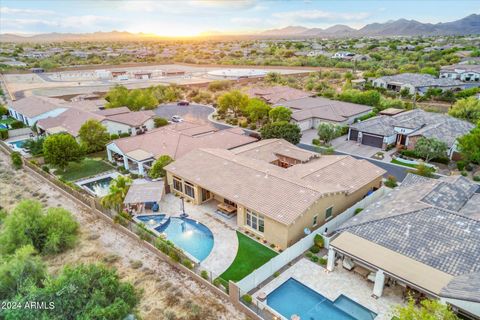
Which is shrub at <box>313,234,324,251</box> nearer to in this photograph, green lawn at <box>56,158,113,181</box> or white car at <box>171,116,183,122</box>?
green lawn at <box>56,158,113,181</box>

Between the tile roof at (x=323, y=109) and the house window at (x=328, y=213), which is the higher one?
the tile roof at (x=323, y=109)

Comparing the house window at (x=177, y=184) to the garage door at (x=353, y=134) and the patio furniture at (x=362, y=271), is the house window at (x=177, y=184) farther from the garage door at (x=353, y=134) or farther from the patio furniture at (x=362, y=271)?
the garage door at (x=353, y=134)

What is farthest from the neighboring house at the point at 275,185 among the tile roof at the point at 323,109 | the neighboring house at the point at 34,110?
the neighboring house at the point at 34,110

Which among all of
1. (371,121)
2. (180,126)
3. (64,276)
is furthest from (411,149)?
(64,276)

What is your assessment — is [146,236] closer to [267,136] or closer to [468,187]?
[267,136]

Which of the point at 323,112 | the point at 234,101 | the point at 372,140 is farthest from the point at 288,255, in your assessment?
the point at 234,101

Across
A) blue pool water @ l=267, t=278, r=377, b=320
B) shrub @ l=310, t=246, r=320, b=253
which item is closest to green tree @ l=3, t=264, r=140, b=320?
blue pool water @ l=267, t=278, r=377, b=320
